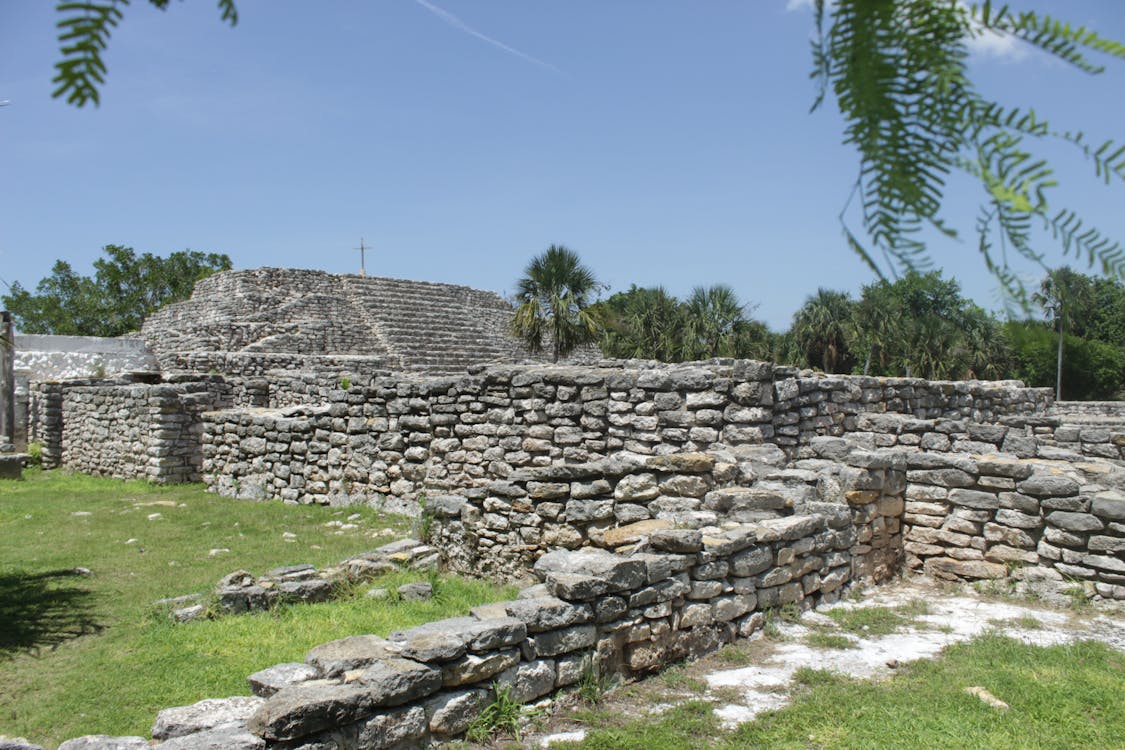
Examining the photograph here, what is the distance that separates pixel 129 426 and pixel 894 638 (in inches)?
602

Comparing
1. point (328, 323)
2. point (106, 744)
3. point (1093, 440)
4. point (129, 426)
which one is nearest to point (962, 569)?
point (106, 744)

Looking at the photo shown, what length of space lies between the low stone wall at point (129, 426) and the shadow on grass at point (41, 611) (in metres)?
7.39

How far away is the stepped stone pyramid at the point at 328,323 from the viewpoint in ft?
86.5

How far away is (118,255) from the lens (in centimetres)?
4406

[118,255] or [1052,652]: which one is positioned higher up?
[118,255]

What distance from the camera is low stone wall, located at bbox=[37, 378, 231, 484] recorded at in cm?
1511

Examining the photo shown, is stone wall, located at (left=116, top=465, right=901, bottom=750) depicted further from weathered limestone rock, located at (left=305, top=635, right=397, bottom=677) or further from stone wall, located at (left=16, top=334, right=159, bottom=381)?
stone wall, located at (left=16, top=334, right=159, bottom=381)

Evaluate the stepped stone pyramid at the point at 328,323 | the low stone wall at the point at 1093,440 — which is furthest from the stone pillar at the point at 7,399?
the low stone wall at the point at 1093,440

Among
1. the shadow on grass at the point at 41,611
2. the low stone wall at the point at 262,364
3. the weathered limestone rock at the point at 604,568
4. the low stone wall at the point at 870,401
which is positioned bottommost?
the shadow on grass at the point at 41,611

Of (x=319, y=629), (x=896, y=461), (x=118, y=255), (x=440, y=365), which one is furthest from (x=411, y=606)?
(x=118, y=255)

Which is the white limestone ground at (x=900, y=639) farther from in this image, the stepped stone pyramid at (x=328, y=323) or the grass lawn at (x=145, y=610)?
the stepped stone pyramid at (x=328, y=323)

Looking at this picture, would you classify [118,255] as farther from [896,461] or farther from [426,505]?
[896,461]

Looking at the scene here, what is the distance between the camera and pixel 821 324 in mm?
30797

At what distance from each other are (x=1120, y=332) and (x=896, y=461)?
6.20 metres
